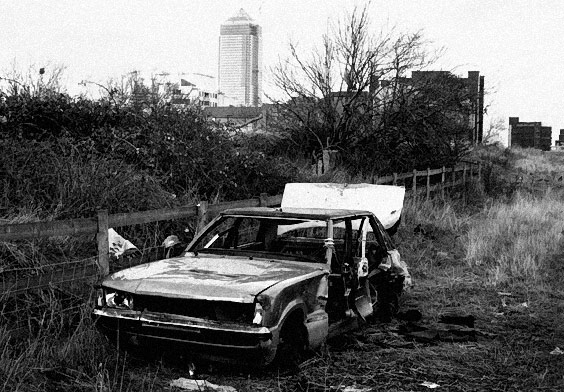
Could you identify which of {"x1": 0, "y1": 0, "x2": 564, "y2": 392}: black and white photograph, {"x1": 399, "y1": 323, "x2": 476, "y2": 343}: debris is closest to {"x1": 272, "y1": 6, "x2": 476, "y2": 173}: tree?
{"x1": 0, "y1": 0, "x2": 564, "y2": 392}: black and white photograph

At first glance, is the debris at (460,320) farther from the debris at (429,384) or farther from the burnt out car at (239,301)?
the debris at (429,384)

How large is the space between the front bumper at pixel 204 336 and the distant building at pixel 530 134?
379 feet

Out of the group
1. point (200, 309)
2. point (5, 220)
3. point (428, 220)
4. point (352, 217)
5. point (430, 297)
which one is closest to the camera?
point (200, 309)

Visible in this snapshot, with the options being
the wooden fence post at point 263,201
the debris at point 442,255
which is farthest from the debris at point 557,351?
the debris at point 442,255

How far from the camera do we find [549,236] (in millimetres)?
14820

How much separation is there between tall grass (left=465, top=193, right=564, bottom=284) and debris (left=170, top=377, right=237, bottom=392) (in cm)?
623

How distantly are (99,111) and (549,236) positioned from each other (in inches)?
373

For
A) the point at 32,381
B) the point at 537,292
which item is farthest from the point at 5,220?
the point at 537,292

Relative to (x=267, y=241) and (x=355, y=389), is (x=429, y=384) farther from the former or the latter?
(x=267, y=241)

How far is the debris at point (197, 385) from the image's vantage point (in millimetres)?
5273

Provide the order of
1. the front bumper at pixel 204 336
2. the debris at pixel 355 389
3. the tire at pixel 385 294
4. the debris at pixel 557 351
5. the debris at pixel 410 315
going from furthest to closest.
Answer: the debris at pixel 410 315 < the tire at pixel 385 294 < the debris at pixel 557 351 < the debris at pixel 355 389 < the front bumper at pixel 204 336

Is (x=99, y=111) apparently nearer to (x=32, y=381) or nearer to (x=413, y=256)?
(x=413, y=256)

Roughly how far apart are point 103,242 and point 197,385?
102 inches

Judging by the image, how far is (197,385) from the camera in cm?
527
